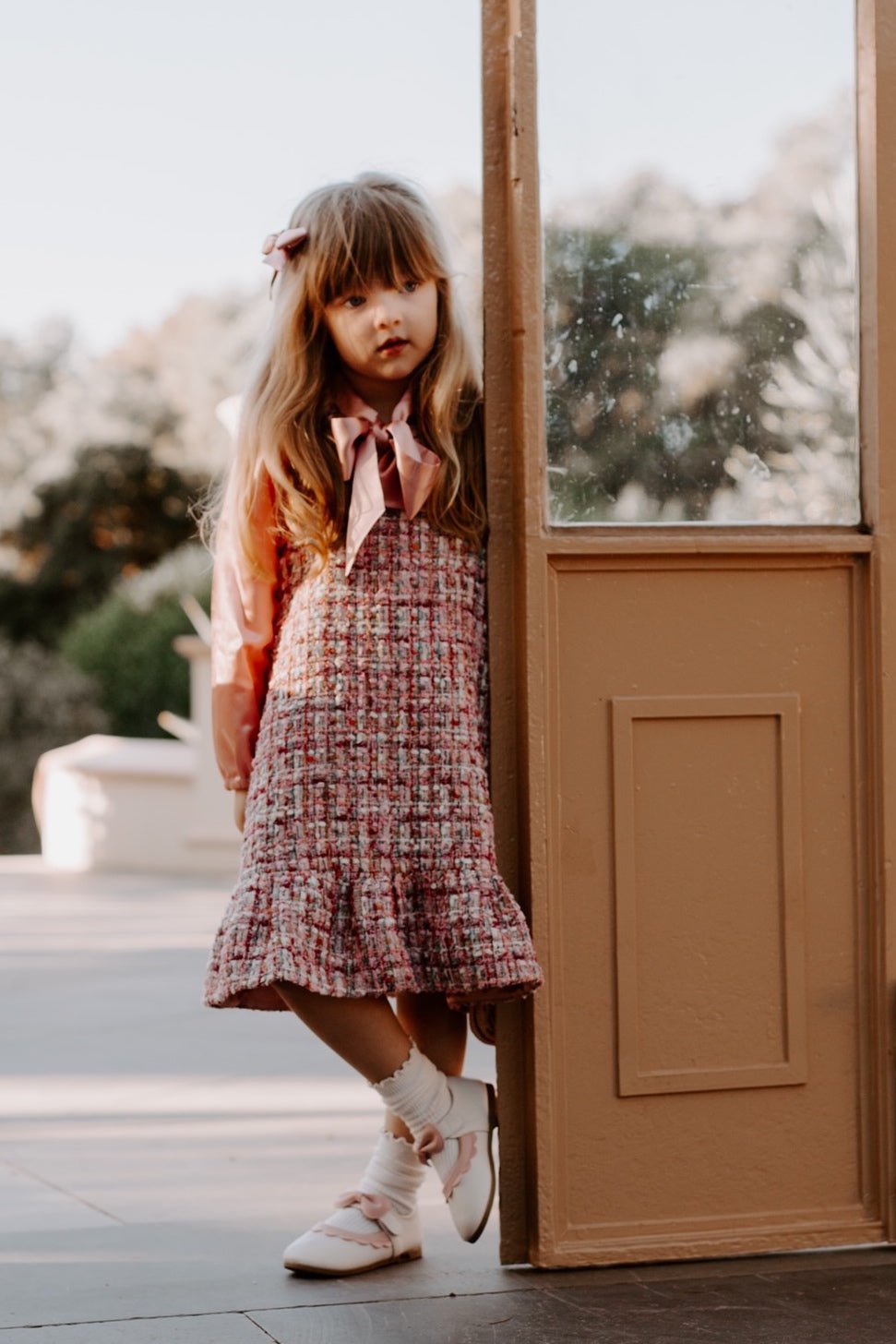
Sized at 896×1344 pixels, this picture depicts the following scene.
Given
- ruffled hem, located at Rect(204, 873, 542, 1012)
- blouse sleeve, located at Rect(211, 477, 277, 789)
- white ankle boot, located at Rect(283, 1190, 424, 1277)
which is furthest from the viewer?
blouse sleeve, located at Rect(211, 477, 277, 789)

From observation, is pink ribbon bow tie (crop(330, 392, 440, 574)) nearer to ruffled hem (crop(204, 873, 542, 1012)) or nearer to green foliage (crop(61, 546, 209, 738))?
ruffled hem (crop(204, 873, 542, 1012))

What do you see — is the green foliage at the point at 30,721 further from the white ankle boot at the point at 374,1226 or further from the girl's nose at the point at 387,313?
the girl's nose at the point at 387,313

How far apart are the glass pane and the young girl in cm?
22

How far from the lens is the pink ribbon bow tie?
9.68ft

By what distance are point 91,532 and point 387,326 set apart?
79.8ft

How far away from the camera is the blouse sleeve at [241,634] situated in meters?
3.05

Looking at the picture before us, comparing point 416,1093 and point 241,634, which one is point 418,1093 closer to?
point 416,1093

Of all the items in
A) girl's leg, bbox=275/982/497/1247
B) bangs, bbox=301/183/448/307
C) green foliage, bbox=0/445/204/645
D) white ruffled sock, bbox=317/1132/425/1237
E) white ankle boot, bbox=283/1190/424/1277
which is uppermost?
green foliage, bbox=0/445/204/645

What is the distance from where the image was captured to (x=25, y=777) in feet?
70.6

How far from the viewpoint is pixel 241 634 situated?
3.06m

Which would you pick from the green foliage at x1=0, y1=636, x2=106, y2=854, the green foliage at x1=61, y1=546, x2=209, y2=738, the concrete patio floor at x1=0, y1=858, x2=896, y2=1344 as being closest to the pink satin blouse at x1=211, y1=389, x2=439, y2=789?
the concrete patio floor at x1=0, y1=858, x2=896, y2=1344

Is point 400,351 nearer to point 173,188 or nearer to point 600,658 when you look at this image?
point 600,658

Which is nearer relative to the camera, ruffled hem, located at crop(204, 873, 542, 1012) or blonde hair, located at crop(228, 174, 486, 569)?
ruffled hem, located at crop(204, 873, 542, 1012)

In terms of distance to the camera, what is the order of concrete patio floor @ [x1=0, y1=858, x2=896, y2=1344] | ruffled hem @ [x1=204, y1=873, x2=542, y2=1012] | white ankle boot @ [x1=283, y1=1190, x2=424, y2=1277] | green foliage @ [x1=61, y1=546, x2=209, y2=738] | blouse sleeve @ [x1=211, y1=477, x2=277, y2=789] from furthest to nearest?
green foliage @ [x1=61, y1=546, x2=209, y2=738] → blouse sleeve @ [x1=211, y1=477, x2=277, y2=789] → white ankle boot @ [x1=283, y1=1190, x2=424, y2=1277] → ruffled hem @ [x1=204, y1=873, x2=542, y2=1012] → concrete patio floor @ [x1=0, y1=858, x2=896, y2=1344]
